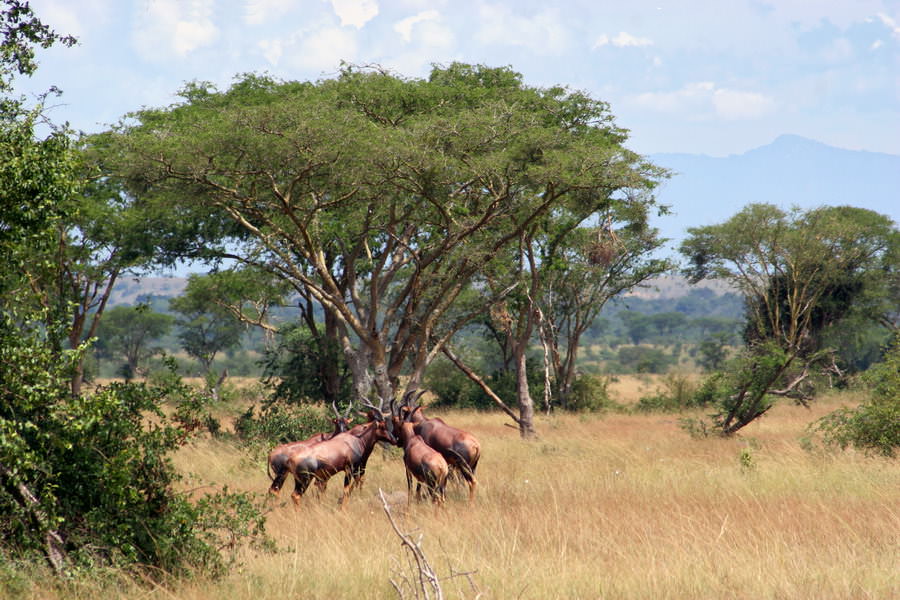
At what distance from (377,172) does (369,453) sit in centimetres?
582

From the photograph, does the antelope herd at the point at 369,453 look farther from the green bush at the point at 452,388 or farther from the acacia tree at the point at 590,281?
the green bush at the point at 452,388

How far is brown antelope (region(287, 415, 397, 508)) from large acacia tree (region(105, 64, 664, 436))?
3464 mm

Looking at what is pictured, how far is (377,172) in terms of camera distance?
14.8m

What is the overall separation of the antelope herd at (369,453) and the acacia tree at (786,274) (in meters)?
9.60

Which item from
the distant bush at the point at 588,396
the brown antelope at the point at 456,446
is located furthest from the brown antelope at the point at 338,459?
the distant bush at the point at 588,396

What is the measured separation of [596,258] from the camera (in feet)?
93.9

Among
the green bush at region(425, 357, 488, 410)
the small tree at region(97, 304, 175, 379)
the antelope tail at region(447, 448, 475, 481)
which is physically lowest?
the green bush at region(425, 357, 488, 410)

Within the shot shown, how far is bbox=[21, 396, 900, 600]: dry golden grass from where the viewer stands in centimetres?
654

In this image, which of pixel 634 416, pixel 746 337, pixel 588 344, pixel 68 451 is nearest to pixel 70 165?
pixel 68 451

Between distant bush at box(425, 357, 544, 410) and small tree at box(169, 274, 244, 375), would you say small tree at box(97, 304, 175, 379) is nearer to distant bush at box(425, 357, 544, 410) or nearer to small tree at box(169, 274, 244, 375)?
small tree at box(169, 274, 244, 375)

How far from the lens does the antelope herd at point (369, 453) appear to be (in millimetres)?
10062

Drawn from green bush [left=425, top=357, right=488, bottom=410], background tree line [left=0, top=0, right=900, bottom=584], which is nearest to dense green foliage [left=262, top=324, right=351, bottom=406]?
background tree line [left=0, top=0, right=900, bottom=584]

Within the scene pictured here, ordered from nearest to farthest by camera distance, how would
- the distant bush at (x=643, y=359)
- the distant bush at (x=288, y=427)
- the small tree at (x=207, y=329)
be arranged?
the distant bush at (x=288, y=427), the small tree at (x=207, y=329), the distant bush at (x=643, y=359)

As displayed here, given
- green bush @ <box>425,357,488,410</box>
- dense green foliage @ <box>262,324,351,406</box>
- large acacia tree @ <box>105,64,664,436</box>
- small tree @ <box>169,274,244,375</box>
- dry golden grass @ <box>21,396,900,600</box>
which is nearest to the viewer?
dry golden grass @ <box>21,396,900,600</box>
